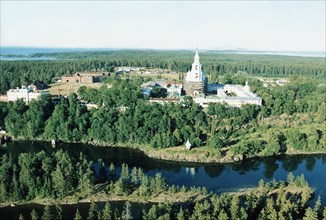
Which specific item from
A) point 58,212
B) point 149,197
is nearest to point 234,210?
point 149,197

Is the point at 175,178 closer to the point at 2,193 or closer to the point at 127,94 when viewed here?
the point at 2,193

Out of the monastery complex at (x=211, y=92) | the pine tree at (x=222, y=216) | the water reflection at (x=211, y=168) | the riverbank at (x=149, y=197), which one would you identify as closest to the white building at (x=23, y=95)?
the water reflection at (x=211, y=168)

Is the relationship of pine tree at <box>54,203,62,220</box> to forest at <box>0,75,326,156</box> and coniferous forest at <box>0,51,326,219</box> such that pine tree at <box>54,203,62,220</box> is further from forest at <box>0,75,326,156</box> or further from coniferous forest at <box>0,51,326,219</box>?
forest at <box>0,75,326,156</box>

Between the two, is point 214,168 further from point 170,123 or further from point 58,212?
point 58,212

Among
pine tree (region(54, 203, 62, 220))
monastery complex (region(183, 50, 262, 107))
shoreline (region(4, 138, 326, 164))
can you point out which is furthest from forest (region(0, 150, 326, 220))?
monastery complex (region(183, 50, 262, 107))

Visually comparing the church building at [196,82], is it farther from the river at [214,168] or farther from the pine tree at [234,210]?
the pine tree at [234,210]
